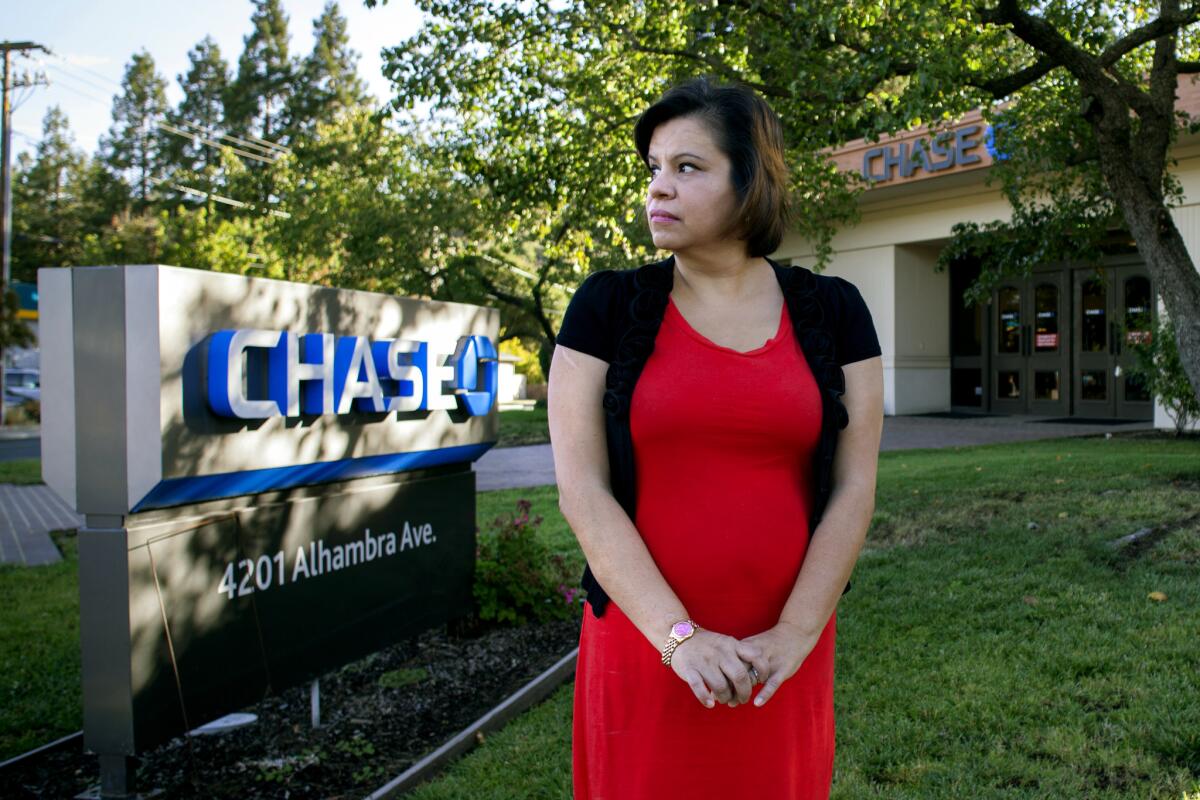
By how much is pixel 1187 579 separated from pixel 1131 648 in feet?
4.54

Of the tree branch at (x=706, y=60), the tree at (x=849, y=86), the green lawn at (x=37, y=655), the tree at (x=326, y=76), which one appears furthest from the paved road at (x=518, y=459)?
the tree at (x=326, y=76)

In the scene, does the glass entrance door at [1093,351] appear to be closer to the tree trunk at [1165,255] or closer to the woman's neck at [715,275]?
the tree trunk at [1165,255]

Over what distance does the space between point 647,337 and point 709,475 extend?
27 cm

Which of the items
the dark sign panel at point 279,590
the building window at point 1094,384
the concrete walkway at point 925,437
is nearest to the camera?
the dark sign panel at point 279,590

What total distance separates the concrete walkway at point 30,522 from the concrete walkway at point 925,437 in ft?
15.2

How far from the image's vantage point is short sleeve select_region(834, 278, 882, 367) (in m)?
1.96

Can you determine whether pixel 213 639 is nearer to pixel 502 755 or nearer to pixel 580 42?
pixel 502 755

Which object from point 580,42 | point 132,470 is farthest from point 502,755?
point 580,42

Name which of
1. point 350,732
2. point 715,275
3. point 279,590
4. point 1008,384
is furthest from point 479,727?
point 1008,384

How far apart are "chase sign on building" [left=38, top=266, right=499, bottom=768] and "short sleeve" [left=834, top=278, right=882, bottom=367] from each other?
2.56 meters

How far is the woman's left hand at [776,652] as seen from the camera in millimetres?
1702

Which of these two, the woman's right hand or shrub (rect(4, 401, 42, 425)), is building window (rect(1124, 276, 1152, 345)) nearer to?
the woman's right hand

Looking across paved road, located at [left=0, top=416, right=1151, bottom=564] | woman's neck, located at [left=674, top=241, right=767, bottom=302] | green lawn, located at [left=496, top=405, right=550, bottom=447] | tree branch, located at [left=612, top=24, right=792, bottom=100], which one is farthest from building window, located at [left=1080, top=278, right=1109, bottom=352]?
woman's neck, located at [left=674, top=241, right=767, bottom=302]

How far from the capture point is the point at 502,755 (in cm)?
414
